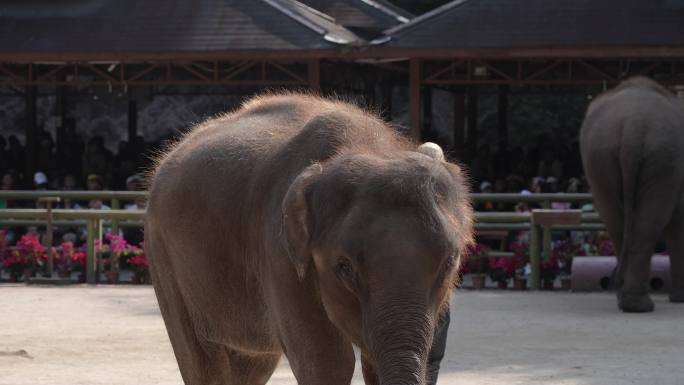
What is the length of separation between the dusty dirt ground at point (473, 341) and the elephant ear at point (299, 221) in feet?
Answer: 14.9

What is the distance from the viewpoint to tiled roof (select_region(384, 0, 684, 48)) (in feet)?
63.8

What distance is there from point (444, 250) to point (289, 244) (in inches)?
20.4

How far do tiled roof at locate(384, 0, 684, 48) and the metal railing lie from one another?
2.85 m

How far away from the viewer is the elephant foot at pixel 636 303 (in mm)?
13516

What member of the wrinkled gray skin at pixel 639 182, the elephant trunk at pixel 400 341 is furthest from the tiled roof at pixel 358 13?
the elephant trunk at pixel 400 341

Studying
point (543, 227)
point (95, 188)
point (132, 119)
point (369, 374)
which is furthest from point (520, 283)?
point (369, 374)

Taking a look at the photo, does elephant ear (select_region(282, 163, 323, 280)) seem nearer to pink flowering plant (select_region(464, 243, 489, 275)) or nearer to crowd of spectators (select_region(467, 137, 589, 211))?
pink flowering plant (select_region(464, 243, 489, 275))

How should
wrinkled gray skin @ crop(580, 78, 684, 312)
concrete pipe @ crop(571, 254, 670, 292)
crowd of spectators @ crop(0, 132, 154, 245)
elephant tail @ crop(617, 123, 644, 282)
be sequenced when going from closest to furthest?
wrinkled gray skin @ crop(580, 78, 684, 312)
elephant tail @ crop(617, 123, 644, 282)
concrete pipe @ crop(571, 254, 670, 292)
crowd of spectators @ crop(0, 132, 154, 245)

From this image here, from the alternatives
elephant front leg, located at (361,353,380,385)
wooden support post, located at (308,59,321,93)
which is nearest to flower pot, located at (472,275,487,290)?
wooden support post, located at (308,59,321,93)

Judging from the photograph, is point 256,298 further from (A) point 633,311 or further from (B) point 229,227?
(A) point 633,311

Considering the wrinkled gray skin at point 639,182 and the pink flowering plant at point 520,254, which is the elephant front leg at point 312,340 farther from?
the pink flowering plant at point 520,254

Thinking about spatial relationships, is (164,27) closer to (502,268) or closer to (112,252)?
(112,252)

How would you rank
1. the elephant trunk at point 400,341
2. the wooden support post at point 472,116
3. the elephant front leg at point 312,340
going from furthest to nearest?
the wooden support post at point 472,116
the elephant front leg at point 312,340
the elephant trunk at point 400,341

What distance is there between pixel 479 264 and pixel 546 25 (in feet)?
14.3
